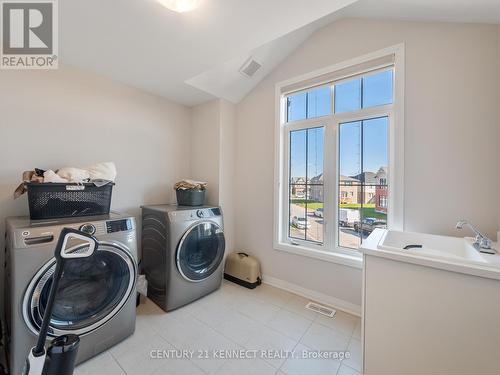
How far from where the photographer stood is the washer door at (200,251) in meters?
1.95

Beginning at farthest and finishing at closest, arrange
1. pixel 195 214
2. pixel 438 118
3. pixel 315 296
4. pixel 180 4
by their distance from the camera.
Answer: pixel 315 296
pixel 195 214
pixel 438 118
pixel 180 4

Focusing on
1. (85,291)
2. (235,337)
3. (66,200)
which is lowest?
(235,337)

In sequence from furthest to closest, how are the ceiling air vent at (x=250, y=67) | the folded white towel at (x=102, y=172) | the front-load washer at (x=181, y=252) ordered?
the ceiling air vent at (x=250, y=67) → the front-load washer at (x=181, y=252) → the folded white towel at (x=102, y=172)

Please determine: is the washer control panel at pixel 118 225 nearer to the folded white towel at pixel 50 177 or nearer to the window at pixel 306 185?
the folded white towel at pixel 50 177

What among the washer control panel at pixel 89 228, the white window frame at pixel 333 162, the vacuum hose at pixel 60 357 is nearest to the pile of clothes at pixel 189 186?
the white window frame at pixel 333 162

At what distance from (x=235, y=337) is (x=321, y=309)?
86 centimetres

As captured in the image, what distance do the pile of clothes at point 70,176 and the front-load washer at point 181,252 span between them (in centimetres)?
52

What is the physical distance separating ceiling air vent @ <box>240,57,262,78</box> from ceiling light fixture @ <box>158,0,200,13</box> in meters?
0.98

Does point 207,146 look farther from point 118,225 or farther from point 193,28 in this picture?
point 118,225

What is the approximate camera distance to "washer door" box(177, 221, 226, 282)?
195 cm

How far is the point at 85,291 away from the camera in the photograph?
143cm

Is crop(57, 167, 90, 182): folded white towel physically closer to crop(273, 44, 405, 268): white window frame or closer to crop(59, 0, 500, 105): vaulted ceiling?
crop(59, 0, 500, 105): vaulted ceiling

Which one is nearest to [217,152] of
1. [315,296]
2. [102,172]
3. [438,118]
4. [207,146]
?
[207,146]

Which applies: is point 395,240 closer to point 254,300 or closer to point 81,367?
point 254,300
